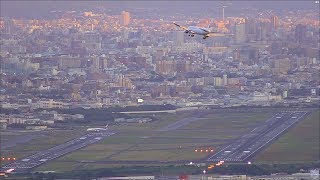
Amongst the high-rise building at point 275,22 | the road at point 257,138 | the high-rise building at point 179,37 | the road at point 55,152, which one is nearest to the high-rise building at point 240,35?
the high-rise building at point 275,22

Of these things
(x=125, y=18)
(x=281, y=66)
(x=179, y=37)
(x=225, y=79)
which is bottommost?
(x=225, y=79)

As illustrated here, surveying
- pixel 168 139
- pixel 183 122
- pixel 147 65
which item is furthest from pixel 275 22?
pixel 168 139

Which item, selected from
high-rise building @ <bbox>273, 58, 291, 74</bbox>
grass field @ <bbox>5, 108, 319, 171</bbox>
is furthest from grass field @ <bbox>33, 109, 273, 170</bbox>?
high-rise building @ <bbox>273, 58, 291, 74</bbox>

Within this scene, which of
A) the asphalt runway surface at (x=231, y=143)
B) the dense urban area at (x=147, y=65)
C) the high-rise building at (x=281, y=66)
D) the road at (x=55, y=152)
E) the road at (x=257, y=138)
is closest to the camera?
the road at (x=55, y=152)

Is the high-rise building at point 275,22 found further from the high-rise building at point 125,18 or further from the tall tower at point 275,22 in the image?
the high-rise building at point 125,18

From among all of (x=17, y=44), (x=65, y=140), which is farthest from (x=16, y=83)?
(x=65, y=140)

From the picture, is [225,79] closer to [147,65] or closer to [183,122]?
[147,65]

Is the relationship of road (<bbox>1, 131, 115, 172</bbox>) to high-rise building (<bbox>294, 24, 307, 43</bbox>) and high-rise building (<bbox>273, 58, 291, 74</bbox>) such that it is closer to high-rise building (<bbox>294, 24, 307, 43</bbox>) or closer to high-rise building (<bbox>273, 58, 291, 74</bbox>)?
high-rise building (<bbox>273, 58, 291, 74</bbox>)

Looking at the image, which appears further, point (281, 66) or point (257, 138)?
point (281, 66)
